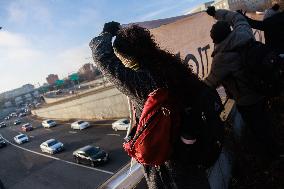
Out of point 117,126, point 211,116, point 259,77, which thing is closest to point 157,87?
point 211,116

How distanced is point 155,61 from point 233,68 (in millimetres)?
1407

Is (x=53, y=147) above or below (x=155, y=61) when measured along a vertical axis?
below

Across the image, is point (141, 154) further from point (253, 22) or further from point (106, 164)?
point (106, 164)

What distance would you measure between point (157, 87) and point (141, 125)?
0.24m

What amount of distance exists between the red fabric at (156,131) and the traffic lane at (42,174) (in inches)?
693

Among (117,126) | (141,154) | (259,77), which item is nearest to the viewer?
(141,154)

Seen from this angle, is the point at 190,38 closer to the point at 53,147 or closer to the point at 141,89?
the point at 141,89

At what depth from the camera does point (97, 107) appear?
40.4 meters

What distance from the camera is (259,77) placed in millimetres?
3061

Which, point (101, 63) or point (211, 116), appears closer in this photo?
point (211, 116)

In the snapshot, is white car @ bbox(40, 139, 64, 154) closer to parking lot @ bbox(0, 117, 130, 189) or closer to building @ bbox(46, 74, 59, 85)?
parking lot @ bbox(0, 117, 130, 189)

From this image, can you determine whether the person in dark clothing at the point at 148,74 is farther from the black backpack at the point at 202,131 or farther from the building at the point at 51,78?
the building at the point at 51,78

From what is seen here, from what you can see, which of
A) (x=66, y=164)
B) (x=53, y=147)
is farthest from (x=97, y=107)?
(x=66, y=164)

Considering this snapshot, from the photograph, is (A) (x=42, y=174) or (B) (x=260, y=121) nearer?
(B) (x=260, y=121)
